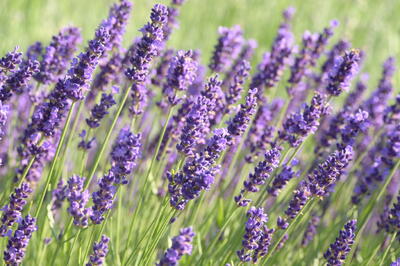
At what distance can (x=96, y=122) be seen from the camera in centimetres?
337

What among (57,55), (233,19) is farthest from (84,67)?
(233,19)

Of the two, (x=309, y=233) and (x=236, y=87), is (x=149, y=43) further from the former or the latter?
(x=309, y=233)

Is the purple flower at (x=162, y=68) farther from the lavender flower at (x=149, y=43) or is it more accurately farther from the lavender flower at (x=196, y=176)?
the lavender flower at (x=196, y=176)

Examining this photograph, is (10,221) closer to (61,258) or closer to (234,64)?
(61,258)

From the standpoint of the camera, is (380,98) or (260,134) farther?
(380,98)

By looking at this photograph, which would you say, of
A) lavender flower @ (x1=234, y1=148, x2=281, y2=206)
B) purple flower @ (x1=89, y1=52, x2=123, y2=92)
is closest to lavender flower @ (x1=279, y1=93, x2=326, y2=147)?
lavender flower @ (x1=234, y1=148, x2=281, y2=206)

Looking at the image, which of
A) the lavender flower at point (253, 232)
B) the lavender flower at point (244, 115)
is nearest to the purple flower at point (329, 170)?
the lavender flower at point (253, 232)

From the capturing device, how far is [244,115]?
2.94 meters

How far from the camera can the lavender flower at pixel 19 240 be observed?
2.56 m

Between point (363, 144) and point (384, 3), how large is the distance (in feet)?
19.9

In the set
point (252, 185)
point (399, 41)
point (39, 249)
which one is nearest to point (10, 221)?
point (39, 249)

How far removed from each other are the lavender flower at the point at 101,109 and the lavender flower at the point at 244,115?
2.40 ft

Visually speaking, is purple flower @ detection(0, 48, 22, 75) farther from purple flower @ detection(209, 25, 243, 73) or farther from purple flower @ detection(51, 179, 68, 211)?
purple flower @ detection(209, 25, 243, 73)

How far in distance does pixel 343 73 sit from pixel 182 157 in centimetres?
120
